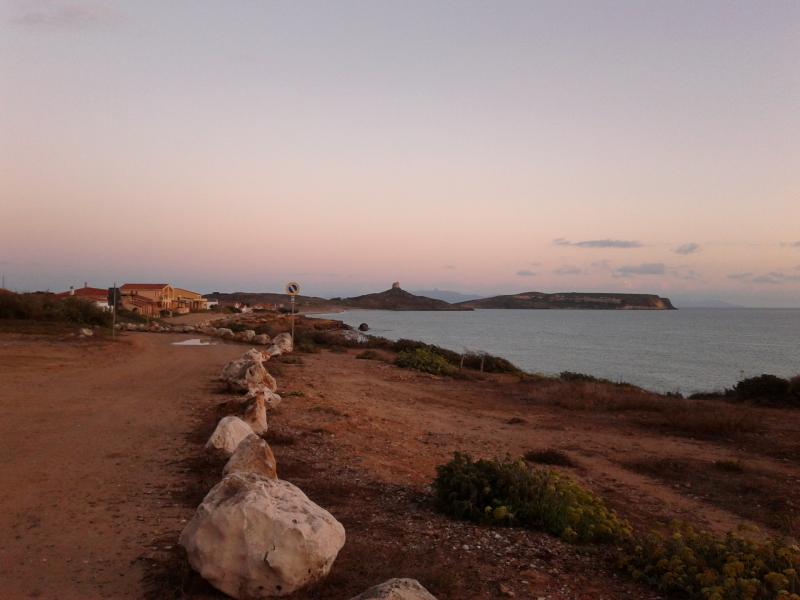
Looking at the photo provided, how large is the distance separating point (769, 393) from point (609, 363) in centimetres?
2628

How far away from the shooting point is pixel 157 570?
14.7 feet

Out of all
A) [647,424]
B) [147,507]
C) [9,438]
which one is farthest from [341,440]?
[647,424]

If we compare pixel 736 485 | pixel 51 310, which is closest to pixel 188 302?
pixel 51 310

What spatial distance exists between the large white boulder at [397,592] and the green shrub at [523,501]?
213cm

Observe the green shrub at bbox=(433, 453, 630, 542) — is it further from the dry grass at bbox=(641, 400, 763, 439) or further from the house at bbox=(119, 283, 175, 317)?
the house at bbox=(119, 283, 175, 317)

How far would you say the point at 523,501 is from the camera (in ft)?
19.0

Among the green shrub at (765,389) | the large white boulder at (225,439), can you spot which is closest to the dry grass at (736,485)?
the large white boulder at (225,439)

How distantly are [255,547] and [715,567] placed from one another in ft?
10.8

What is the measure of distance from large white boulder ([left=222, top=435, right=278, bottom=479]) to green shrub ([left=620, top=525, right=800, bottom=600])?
3.32 meters

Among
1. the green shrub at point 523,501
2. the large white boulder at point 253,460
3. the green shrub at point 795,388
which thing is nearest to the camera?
the green shrub at point 523,501

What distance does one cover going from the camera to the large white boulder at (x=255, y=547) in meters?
4.02

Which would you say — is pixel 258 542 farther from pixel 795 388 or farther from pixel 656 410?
pixel 795 388

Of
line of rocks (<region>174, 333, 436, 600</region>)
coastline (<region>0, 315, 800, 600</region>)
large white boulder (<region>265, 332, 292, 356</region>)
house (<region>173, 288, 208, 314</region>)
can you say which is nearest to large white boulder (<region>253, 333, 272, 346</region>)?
large white boulder (<region>265, 332, 292, 356</region>)

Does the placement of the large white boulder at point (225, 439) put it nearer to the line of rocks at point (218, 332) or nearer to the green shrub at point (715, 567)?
the green shrub at point (715, 567)
